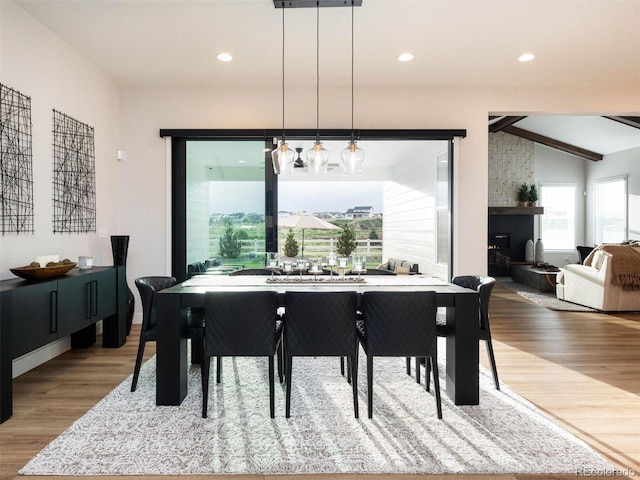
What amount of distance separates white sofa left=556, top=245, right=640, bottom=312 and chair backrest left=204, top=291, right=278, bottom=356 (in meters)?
5.45

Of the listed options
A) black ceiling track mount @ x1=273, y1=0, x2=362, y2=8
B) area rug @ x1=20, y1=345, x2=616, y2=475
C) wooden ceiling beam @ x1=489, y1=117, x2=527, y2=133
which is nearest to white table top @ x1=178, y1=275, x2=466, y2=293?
area rug @ x1=20, y1=345, x2=616, y2=475

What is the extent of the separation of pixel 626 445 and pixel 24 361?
14.1 ft

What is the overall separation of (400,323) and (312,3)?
8.26ft

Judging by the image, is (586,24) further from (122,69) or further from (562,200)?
(562,200)

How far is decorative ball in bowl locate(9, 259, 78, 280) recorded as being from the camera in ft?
9.65

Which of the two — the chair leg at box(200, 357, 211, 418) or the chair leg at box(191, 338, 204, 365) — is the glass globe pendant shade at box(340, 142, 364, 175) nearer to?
the chair leg at box(200, 357, 211, 418)

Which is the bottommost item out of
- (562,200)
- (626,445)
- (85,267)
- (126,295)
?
(626,445)

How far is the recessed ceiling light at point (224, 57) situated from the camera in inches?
160

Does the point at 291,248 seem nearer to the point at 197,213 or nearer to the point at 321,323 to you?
the point at 197,213

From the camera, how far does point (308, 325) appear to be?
8.28ft

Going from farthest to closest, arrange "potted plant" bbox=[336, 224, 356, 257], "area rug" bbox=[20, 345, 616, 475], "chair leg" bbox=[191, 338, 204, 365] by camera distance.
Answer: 1. "potted plant" bbox=[336, 224, 356, 257]
2. "chair leg" bbox=[191, 338, 204, 365]
3. "area rug" bbox=[20, 345, 616, 475]

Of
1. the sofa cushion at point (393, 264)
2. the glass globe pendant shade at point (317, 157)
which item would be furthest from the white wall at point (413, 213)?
the glass globe pendant shade at point (317, 157)

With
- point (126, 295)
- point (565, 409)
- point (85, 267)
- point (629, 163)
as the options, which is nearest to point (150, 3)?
point (85, 267)

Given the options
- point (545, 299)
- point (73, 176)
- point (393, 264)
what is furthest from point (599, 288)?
point (73, 176)
